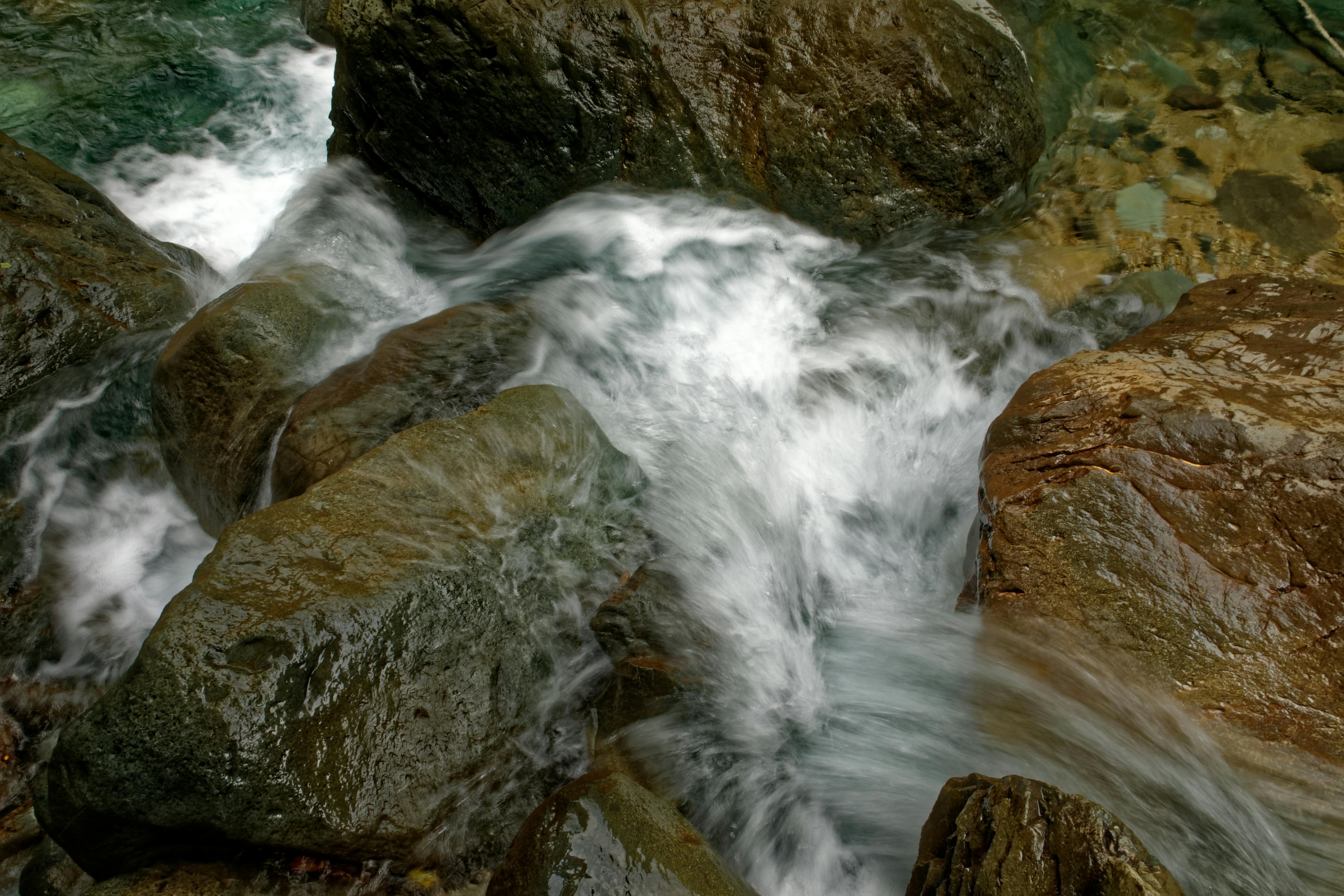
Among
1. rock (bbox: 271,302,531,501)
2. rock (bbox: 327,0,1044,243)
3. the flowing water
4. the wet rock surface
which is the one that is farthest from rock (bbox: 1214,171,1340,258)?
rock (bbox: 271,302,531,501)

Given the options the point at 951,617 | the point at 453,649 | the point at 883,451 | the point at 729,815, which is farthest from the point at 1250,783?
the point at 453,649

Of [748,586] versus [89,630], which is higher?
[748,586]

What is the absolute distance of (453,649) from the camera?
2.72m

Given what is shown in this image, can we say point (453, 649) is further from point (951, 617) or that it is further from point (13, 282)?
point (13, 282)

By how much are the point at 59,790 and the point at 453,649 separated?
1161 mm

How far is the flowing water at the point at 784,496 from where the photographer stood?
2.67 m

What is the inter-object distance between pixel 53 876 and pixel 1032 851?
324 centimetres

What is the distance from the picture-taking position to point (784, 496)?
3.85 m

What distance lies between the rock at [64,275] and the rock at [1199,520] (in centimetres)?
436

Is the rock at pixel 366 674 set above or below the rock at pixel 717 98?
below

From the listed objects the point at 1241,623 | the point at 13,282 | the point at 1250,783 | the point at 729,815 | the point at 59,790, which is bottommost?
the point at 729,815

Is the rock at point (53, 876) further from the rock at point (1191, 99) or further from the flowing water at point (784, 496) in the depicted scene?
the rock at point (1191, 99)

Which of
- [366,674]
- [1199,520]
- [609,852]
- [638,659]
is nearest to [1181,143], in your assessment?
[1199,520]

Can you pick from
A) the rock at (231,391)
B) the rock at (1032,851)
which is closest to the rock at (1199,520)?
the rock at (1032,851)
